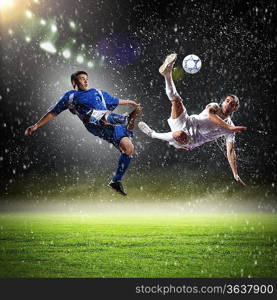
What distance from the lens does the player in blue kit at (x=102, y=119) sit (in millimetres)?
5223

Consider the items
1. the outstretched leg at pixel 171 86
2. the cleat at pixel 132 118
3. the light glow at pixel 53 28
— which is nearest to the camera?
the outstretched leg at pixel 171 86

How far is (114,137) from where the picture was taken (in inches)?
206

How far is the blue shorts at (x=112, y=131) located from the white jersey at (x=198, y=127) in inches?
28.3

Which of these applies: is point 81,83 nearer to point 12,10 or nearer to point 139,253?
point 139,253

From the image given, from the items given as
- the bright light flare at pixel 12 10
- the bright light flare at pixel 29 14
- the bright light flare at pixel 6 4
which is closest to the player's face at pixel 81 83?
the bright light flare at pixel 29 14

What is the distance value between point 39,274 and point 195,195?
7.90 m

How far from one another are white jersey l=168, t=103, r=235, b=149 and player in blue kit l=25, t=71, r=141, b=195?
670 mm

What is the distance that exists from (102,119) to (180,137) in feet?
3.47

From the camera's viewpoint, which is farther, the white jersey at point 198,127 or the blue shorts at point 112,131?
the white jersey at point 198,127

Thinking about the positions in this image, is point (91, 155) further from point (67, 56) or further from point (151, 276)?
point (151, 276)

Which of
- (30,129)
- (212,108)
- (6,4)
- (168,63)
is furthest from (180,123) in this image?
(6,4)

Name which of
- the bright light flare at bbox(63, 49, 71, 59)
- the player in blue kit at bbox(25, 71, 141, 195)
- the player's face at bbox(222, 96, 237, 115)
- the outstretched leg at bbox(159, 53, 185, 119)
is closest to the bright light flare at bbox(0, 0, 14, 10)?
the bright light flare at bbox(63, 49, 71, 59)

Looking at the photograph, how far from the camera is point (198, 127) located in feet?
18.7

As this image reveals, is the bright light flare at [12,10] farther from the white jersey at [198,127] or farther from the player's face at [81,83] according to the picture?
the white jersey at [198,127]
